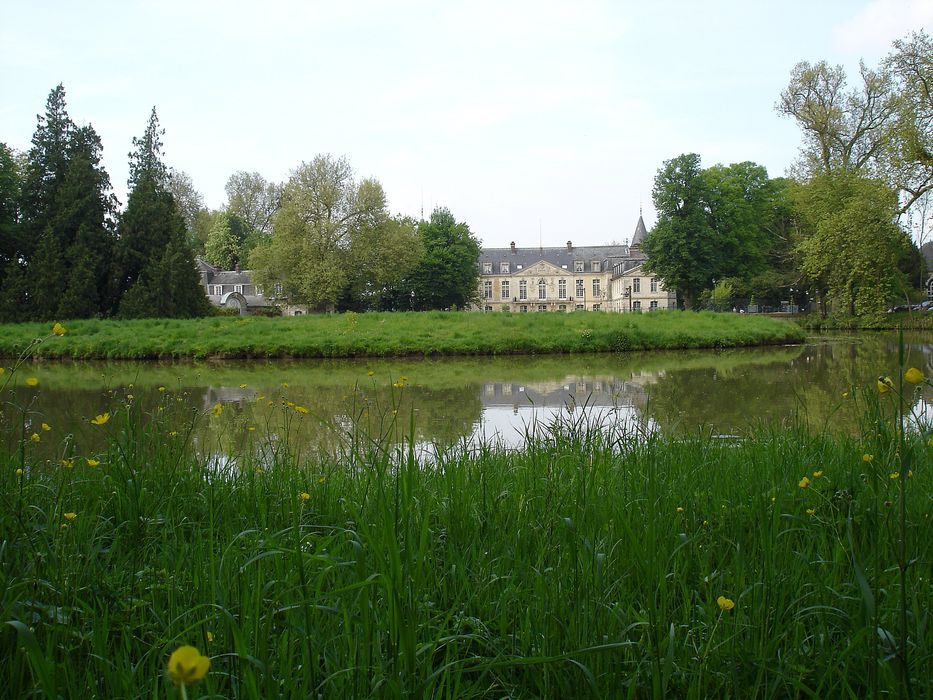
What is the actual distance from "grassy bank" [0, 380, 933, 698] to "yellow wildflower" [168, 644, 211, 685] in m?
0.70

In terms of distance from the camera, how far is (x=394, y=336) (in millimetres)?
21859

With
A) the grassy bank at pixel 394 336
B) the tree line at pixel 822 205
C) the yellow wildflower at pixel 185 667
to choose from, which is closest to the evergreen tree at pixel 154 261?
the grassy bank at pixel 394 336

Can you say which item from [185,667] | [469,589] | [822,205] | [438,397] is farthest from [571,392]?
[822,205]

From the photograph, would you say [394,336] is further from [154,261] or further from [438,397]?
[154,261]

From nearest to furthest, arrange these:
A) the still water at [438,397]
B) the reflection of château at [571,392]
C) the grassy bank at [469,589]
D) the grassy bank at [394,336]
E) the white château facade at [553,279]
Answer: the grassy bank at [469,589] → the still water at [438,397] → the reflection of château at [571,392] → the grassy bank at [394,336] → the white château facade at [553,279]

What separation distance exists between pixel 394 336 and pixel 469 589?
64.9 feet

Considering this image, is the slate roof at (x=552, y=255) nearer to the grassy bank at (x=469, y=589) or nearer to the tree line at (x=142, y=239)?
the tree line at (x=142, y=239)

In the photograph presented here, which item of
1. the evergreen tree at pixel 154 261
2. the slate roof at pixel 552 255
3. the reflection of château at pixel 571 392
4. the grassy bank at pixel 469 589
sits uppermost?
the slate roof at pixel 552 255

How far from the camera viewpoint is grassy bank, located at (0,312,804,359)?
21.0 m

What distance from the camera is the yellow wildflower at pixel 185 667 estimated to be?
2.10ft

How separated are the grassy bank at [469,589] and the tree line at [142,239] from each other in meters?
32.5

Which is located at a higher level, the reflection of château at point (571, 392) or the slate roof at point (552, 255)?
the slate roof at point (552, 255)

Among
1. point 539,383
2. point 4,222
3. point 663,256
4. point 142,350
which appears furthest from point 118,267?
point 663,256

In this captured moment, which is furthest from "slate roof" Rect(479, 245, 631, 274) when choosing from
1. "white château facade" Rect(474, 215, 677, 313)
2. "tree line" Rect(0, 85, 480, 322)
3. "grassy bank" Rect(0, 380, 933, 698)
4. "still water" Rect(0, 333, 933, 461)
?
"grassy bank" Rect(0, 380, 933, 698)
